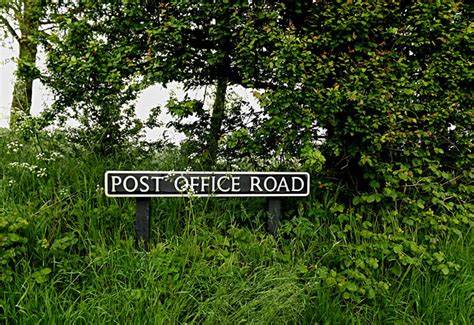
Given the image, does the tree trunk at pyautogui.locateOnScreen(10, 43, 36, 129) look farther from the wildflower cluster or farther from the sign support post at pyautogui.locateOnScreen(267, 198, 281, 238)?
the sign support post at pyautogui.locateOnScreen(267, 198, 281, 238)

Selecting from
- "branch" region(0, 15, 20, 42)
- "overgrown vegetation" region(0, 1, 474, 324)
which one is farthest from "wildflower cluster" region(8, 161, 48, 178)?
"branch" region(0, 15, 20, 42)

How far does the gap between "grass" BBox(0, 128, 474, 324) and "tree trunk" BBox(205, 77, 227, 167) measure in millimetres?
657

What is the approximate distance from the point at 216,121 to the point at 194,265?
1795mm

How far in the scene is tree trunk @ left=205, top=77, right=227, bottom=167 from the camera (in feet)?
14.5

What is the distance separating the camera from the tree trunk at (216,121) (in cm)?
443

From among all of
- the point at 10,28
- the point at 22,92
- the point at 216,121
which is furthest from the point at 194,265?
the point at 10,28

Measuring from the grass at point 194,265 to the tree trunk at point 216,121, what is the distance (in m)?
0.66

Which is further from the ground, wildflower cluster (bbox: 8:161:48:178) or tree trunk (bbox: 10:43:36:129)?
tree trunk (bbox: 10:43:36:129)

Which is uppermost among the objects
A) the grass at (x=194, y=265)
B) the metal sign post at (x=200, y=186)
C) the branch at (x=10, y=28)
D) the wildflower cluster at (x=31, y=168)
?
the branch at (x=10, y=28)

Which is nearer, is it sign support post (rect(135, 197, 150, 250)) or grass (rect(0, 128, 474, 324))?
grass (rect(0, 128, 474, 324))

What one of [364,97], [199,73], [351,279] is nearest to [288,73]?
[364,97]

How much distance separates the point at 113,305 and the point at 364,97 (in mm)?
2359

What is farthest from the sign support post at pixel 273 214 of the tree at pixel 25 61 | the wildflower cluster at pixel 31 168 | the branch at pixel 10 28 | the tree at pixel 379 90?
the branch at pixel 10 28

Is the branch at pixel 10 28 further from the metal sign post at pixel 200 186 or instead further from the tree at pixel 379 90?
the tree at pixel 379 90
